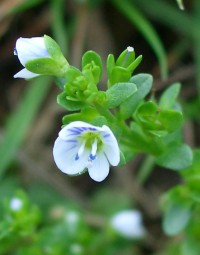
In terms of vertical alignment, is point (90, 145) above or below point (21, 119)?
above

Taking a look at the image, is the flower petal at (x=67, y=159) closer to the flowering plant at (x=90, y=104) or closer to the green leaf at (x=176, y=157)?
the flowering plant at (x=90, y=104)

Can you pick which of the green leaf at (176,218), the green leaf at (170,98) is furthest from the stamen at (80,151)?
the green leaf at (176,218)

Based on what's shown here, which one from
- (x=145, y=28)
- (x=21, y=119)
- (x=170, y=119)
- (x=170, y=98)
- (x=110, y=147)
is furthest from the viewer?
(x=21, y=119)

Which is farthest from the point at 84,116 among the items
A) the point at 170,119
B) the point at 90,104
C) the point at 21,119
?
the point at 21,119

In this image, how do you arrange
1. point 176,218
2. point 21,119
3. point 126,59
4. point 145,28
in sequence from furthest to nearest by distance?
point 21,119 < point 145,28 < point 176,218 < point 126,59

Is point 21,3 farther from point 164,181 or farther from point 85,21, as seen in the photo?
point 164,181

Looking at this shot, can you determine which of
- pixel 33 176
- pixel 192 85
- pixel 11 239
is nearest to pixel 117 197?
pixel 33 176

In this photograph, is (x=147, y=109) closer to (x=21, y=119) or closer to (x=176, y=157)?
(x=176, y=157)
